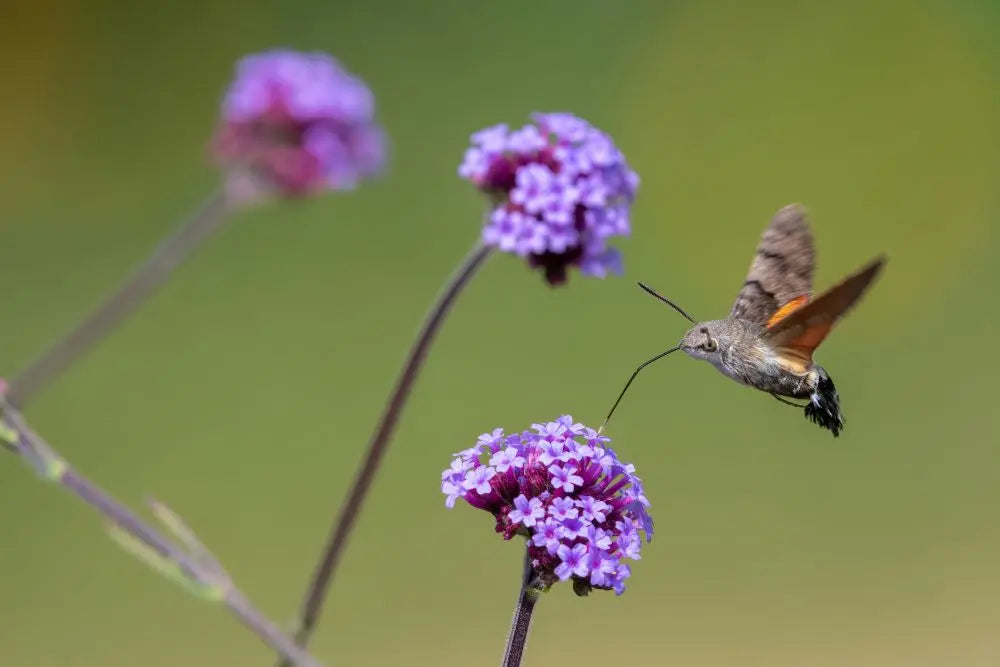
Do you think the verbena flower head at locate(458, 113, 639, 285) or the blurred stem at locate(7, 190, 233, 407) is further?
the verbena flower head at locate(458, 113, 639, 285)

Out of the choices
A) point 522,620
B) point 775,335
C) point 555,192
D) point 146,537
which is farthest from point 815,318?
point 146,537

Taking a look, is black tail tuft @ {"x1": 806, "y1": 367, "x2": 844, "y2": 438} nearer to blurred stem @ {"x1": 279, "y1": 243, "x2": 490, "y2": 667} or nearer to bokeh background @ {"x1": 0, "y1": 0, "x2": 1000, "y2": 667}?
blurred stem @ {"x1": 279, "y1": 243, "x2": 490, "y2": 667}

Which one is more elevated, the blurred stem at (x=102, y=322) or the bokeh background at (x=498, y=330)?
the bokeh background at (x=498, y=330)

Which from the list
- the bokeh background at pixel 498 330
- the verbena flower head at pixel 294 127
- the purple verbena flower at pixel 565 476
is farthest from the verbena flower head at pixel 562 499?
the bokeh background at pixel 498 330

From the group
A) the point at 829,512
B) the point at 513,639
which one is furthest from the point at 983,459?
the point at 513,639

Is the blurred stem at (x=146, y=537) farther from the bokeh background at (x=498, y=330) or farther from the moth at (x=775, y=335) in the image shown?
the bokeh background at (x=498, y=330)

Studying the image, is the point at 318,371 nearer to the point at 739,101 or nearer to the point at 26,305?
the point at 26,305

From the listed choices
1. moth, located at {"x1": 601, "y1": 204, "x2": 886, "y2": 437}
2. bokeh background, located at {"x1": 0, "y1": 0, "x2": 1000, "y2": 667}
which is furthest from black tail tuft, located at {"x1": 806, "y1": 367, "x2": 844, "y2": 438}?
bokeh background, located at {"x1": 0, "y1": 0, "x2": 1000, "y2": 667}
